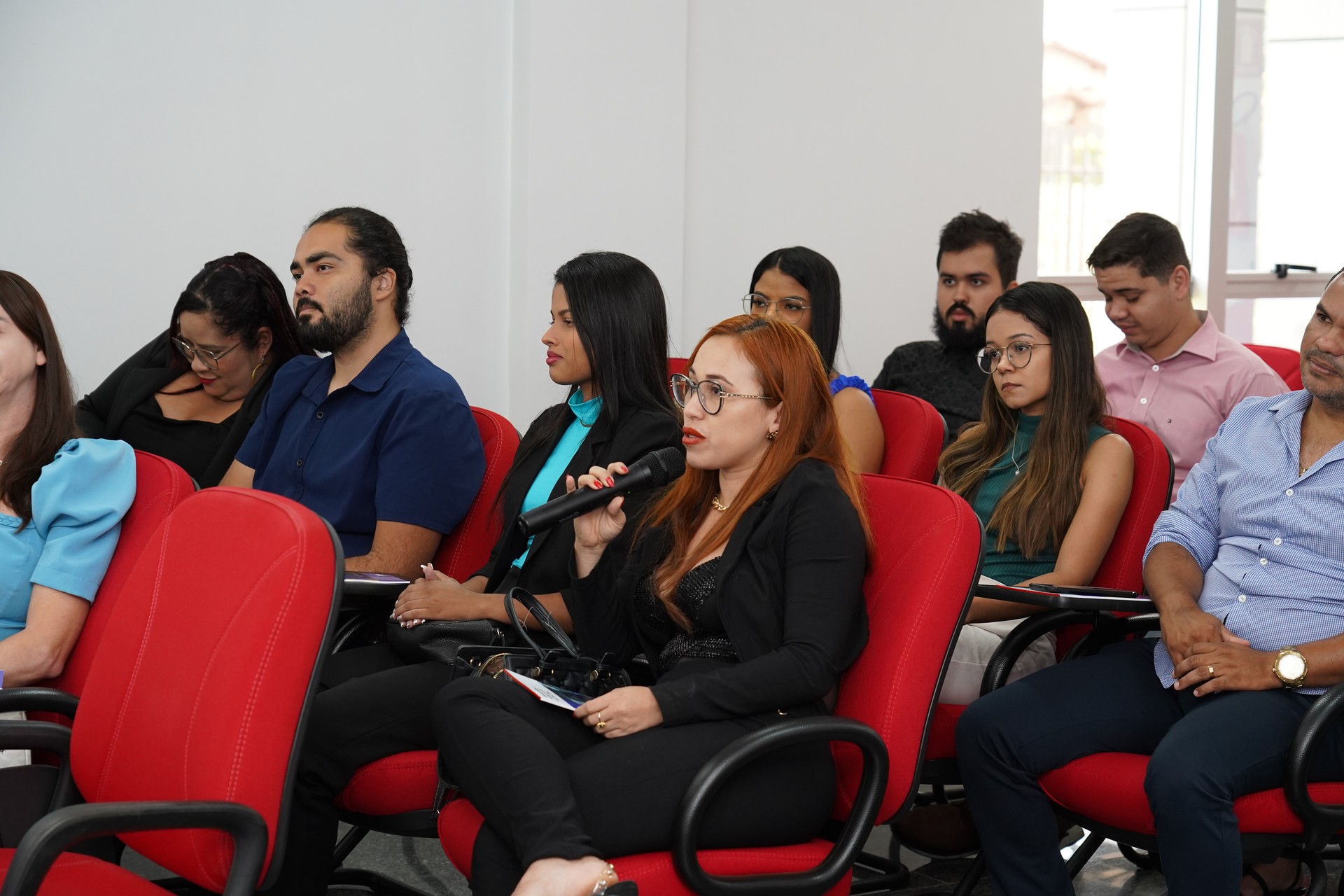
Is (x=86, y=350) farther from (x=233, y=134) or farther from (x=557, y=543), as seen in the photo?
(x=557, y=543)

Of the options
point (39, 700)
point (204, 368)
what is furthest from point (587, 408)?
point (204, 368)

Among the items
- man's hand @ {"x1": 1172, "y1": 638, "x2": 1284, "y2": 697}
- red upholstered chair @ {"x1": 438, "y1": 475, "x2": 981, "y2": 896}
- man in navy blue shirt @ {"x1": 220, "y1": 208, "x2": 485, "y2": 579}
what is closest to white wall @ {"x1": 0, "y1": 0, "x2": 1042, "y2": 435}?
man in navy blue shirt @ {"x1": 220, "y1": 208, "x2": 485, "y2": 579}

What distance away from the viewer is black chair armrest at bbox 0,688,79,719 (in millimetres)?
1856

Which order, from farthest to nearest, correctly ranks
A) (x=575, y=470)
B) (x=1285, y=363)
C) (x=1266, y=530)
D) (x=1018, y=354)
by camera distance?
(x=1285, y=363), (x=1018, y=354), (x=575, y=470), (x=1266, y=530)

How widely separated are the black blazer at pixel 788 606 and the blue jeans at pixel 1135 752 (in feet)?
1.44

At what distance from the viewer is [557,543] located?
8.18 ft

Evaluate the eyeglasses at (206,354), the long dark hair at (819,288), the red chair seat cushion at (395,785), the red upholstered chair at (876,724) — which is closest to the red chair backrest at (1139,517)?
the red upholstered chair at (876,724)

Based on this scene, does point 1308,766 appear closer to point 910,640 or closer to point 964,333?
point 910,640

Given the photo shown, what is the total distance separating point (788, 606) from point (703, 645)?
0.21 m

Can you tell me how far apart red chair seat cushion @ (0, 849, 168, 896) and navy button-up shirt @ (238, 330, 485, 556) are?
1.06 metres

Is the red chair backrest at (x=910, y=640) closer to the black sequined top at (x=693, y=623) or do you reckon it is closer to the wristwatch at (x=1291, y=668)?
the black sequined top at (x=693, y=623)

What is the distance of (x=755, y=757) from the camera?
5.64ft

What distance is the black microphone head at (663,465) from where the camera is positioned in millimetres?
2092

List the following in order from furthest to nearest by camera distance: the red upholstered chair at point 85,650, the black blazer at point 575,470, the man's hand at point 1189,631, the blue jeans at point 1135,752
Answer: the black blazer at point 575,470
the man's hand at point 1189,631
the blue jeans at point 1135,752
the red upholstered chair at point 85,650
